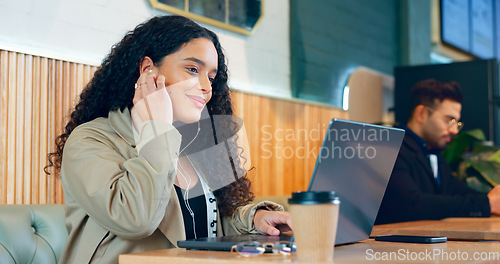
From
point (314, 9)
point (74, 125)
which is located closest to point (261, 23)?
point (314, 9)

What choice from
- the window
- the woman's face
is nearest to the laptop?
the woman's face

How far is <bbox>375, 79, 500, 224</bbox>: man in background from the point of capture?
2.76 meters

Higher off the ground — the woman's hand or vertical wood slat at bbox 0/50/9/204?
vertical wood slat at bbox 0/50/9/204

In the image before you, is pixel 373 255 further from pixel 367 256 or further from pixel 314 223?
pixel 314 223

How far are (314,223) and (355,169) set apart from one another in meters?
0.28

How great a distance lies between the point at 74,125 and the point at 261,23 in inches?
67.7

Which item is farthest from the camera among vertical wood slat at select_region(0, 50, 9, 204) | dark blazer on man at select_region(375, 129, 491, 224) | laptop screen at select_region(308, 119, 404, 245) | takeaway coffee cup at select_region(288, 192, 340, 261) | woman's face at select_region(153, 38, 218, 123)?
dark blazer on man at select_region(375, 129, 491, 224)

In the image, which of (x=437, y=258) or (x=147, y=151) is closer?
(x=437, y=258)

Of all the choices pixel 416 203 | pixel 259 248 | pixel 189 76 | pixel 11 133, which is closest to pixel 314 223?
→ pixel 259 248

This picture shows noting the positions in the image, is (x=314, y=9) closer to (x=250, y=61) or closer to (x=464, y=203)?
(x=250, y=61)

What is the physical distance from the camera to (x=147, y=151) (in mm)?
1414

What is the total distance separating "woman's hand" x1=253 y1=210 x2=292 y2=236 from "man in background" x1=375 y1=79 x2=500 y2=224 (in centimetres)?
120

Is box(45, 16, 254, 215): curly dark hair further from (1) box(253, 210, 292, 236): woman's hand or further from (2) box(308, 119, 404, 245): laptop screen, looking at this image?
(2) box(308, 119, 404, 245): laptop screen

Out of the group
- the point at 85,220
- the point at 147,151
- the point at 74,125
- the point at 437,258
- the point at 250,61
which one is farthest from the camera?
the point at 250,61
